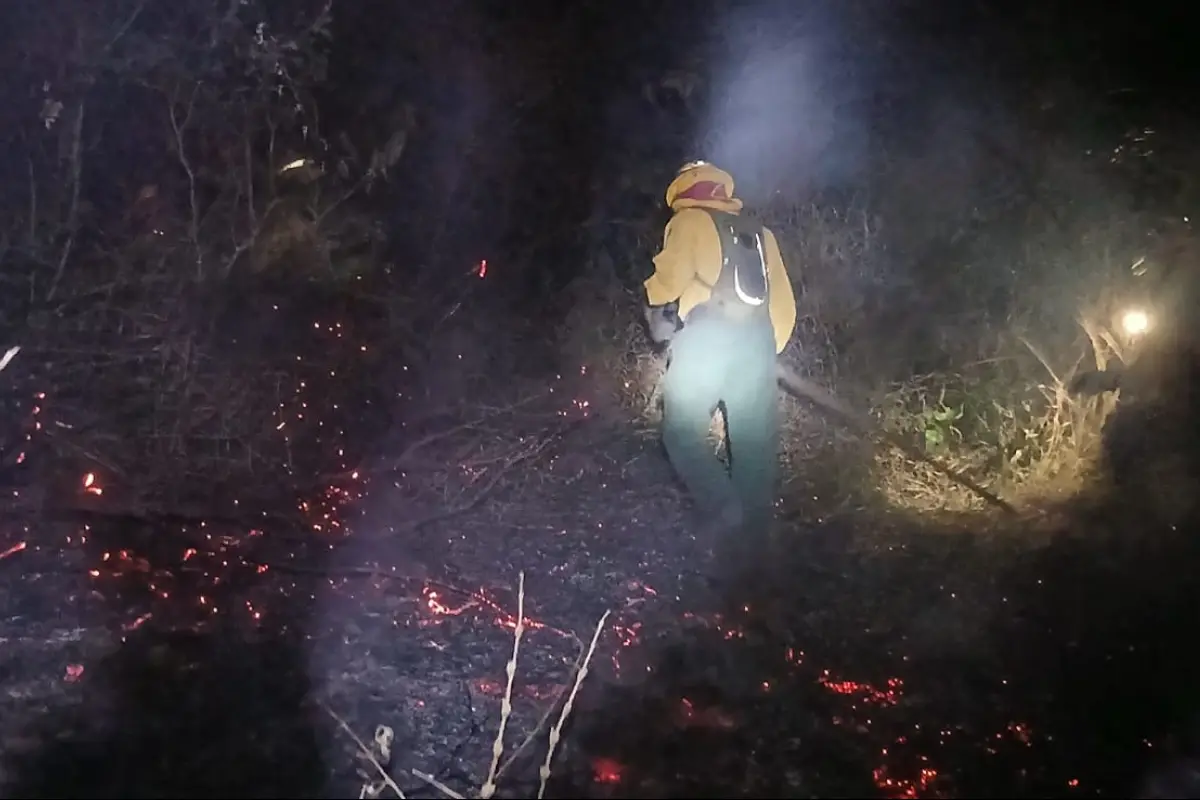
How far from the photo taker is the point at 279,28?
22.9 ft

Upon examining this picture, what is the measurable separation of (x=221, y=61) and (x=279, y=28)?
0.44m

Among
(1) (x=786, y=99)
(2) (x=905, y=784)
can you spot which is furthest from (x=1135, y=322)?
(2) (x=905, y=784)

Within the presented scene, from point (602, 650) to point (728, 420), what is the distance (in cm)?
137

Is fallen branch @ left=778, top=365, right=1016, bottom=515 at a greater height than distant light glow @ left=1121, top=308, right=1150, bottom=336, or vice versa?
distant light glow @ left=1121, top=308, right=1150, bottom=336

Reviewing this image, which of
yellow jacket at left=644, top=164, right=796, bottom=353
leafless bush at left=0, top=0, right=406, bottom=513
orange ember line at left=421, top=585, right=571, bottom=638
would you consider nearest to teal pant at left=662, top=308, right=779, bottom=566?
yellow jacket at left=644, top=164, right=796, bottom=353

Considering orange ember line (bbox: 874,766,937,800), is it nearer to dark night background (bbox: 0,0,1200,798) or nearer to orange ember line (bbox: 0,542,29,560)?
dark night background (bbox: 0,0,1200,798)

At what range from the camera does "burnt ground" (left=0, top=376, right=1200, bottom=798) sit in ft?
12.0

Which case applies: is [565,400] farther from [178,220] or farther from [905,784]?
[905,784]

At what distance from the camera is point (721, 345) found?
499 cm

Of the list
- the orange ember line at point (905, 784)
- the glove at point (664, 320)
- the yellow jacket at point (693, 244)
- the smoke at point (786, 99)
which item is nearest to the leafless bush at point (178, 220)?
the glove at point (664, 320)

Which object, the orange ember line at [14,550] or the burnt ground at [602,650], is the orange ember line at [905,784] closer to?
the burnt ground at [602,650]

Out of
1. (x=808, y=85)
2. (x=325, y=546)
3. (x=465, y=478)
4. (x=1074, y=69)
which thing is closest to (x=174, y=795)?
(x=325, y=546)

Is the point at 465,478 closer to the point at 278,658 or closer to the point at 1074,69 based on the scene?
the point at 278,658

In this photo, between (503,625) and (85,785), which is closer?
(85,785)
